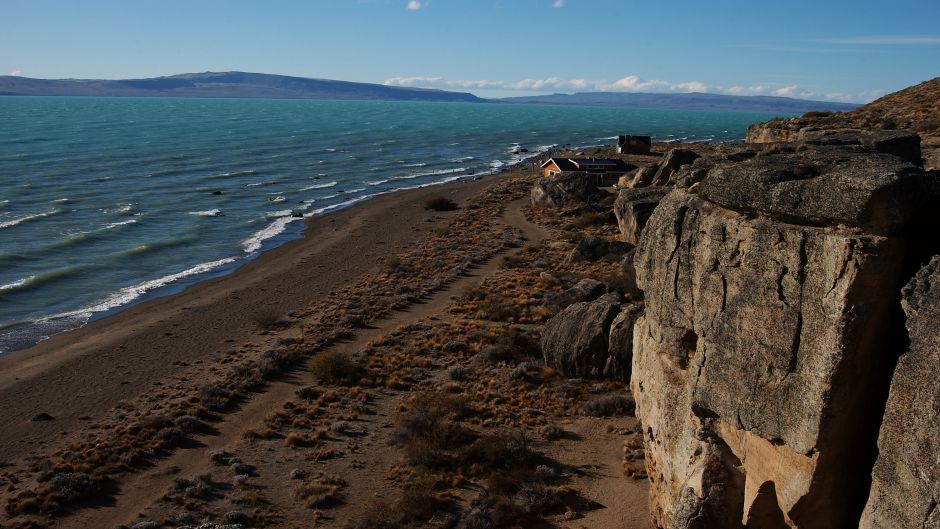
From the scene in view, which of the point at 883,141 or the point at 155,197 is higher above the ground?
the point at 883,141

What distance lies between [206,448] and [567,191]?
44.5 meters

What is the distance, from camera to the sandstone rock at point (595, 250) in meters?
42.3

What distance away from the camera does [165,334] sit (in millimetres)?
35281

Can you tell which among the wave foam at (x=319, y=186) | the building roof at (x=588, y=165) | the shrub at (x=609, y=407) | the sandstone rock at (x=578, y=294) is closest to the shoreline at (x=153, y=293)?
the wave foam at (x=319, y=186)

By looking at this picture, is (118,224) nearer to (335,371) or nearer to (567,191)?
(567,191)

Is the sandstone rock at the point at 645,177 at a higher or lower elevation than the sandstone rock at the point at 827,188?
lower

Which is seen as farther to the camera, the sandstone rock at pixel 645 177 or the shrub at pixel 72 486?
the sandstone rock at pixel 645 177

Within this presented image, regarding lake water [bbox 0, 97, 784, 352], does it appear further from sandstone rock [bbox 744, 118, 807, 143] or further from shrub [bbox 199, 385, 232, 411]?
sandstone rock [bbox 744, 118, 807, 143]

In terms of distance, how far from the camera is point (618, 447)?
2133 cm

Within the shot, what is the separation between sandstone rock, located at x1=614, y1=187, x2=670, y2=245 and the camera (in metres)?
43.8

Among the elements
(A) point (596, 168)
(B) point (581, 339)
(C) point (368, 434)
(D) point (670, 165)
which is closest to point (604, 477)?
(B) point (581, 339)

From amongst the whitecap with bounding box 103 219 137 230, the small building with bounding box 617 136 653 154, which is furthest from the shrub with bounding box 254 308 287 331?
the small building with bounding box 617 136 653 154

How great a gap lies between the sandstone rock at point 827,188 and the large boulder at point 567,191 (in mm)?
49113

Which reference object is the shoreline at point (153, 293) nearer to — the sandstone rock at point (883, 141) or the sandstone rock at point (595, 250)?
the sandstone rock at point (595, 250)
